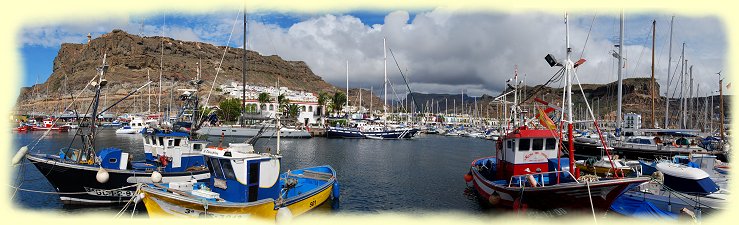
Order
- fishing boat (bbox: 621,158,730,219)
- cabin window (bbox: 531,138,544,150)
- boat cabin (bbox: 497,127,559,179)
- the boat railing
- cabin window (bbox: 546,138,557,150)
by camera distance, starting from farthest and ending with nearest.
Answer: cabin window (bbox: 546,138,557,150) < cabin window (bbox: 531,138,544,150) < boat cabin (bbox: 497,127,559,179) < fishing boat (bbox: 621,158,730,219) < the boat railing

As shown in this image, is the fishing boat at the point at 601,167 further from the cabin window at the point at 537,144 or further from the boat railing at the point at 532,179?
the boat railing at the point at 532,179

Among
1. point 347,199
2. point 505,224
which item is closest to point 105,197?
point 347,199

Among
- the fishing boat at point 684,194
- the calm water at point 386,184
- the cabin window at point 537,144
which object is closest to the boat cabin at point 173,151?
the calm water at point 386,184

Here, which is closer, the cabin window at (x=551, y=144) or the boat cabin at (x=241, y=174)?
the boat cabin at (x=241, y=174)

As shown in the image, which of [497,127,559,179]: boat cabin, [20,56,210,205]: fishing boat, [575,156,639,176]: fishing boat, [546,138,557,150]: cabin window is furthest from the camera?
[575,156,639,176]: fishing boat

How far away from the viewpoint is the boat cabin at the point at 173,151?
24047 millimetres

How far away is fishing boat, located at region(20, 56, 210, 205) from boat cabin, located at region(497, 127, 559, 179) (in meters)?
15.9

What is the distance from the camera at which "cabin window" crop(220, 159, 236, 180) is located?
626 inches

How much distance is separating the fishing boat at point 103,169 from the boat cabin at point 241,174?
4163 mm

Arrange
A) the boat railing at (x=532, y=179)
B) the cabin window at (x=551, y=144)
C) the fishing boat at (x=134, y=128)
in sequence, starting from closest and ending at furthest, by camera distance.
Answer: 1. the boat railing at (x=532, y=179)
2. the cabin window at (x=551, y=144)
3. the fishing boat at (x=134, y=128)

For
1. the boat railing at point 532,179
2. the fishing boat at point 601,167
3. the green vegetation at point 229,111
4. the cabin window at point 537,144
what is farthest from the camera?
the green vegetation at point 229,111

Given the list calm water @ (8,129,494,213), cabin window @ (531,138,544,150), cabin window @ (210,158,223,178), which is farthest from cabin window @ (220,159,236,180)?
cabin window @ (531,138,544,150)

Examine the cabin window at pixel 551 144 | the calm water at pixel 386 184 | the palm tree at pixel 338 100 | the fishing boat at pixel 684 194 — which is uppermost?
the palm tree at pixel 338 100

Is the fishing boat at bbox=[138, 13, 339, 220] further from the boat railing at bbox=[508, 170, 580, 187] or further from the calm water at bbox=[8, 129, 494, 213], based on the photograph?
the boat railing at bbox=[508, 170, 580, 187]
